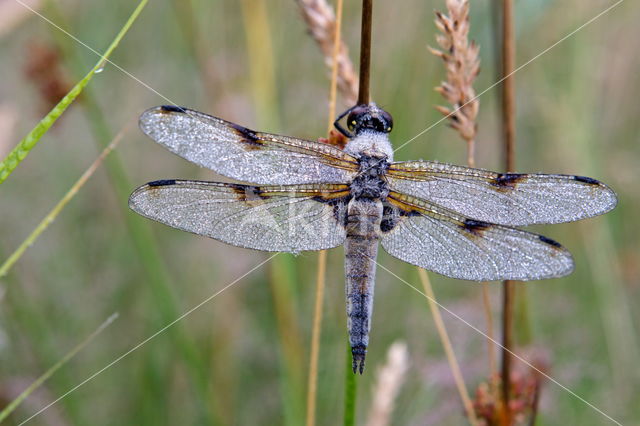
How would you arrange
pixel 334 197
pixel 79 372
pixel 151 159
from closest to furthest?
1. pixel 334 197
2. pixel 79 372
3. pixel 151 159

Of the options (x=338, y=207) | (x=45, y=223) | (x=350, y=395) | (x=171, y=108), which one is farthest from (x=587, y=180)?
(x=45, y=223)

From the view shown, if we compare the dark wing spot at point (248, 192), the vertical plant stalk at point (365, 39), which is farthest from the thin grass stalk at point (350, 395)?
the vertical plant stalk at point (365, 39)

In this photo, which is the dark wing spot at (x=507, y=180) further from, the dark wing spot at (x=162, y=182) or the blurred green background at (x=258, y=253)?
the dark wing spot at (x=162, y=182)

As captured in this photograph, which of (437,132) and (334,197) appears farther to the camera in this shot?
(437,132)

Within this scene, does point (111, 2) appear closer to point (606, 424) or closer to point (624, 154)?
point (624, 154)

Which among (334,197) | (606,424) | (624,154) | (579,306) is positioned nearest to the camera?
(334,197)

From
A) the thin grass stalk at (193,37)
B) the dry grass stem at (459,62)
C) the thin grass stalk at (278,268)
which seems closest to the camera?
the dry grass stem at (459,62)

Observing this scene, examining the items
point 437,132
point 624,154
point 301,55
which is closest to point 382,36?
point 301,55
